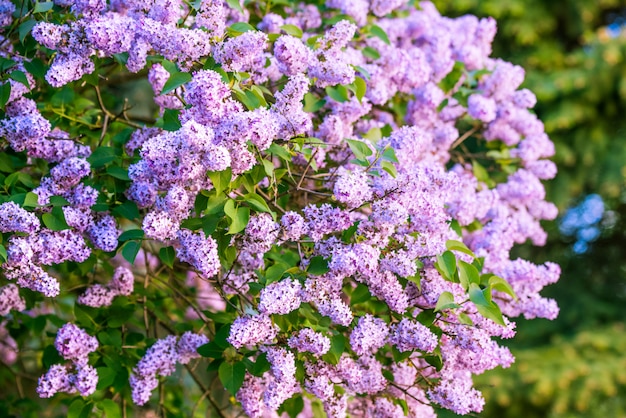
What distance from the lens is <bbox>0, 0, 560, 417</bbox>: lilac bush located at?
2113 millimetres

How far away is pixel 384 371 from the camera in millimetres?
2586

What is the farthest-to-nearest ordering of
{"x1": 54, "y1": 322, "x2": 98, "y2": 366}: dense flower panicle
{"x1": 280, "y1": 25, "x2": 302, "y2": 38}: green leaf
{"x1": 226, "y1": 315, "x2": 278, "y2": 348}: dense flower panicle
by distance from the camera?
{"x1": 280, "y1": 25, "x2": 302, "y2": 38}: green leaf
{"x1": 54, "y1": 322, "x2": 98, "y2": 366}: dense flower panicle
{"x1": 226, "y1": 315, "x2": 278, "y2": 348}: dense flower panicle

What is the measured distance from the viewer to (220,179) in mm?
2037

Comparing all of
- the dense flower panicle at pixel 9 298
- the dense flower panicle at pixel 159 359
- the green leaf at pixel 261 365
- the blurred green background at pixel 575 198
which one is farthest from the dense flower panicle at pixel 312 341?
the blurred green background at pixel 575 198

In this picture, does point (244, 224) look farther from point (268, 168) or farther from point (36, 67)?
point (36, 67)

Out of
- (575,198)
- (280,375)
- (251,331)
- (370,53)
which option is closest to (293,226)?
(251,331)

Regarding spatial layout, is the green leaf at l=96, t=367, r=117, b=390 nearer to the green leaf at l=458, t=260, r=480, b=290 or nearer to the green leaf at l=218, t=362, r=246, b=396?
the green leaf at l=218, t=362, r=246, b=396

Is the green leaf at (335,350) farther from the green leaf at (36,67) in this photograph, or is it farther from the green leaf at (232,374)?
the green leaf at (36,67)

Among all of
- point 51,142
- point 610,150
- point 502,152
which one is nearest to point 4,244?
point 51,142

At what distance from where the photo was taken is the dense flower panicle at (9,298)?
2543 millimetres

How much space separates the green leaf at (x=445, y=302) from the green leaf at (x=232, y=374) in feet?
2.25

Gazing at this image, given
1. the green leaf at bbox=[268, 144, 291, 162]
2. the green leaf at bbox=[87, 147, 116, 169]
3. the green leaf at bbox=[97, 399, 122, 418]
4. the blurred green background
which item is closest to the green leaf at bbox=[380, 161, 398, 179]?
the green leaf at bbox=[268, 144, 291, 162]

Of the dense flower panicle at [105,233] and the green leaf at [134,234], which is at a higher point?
the green leaf at [134,234]

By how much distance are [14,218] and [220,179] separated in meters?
Result: 0.58
